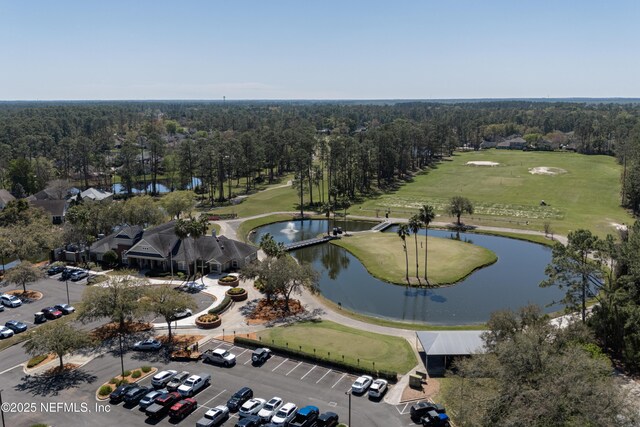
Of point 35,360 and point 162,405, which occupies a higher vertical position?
point 162,405

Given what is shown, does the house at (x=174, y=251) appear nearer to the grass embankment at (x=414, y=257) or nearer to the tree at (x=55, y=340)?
the grass embankment at (x=414, y=257)

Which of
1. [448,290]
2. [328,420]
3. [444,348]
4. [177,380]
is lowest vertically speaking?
[448,290]

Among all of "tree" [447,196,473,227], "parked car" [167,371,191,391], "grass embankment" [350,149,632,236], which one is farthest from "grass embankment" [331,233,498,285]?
"parked car" [167,371,191,391]

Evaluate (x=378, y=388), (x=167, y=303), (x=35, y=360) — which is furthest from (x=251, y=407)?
(x=35, y=360)

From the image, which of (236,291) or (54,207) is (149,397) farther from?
(54,207)

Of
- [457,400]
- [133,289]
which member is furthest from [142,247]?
[457,400]

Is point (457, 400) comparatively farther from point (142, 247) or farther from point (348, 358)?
point (142, 247)

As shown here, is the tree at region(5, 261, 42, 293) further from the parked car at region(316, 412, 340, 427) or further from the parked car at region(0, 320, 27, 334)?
the parked car at region(316, 412, 340, 427)

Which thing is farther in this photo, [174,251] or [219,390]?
[174,251]
